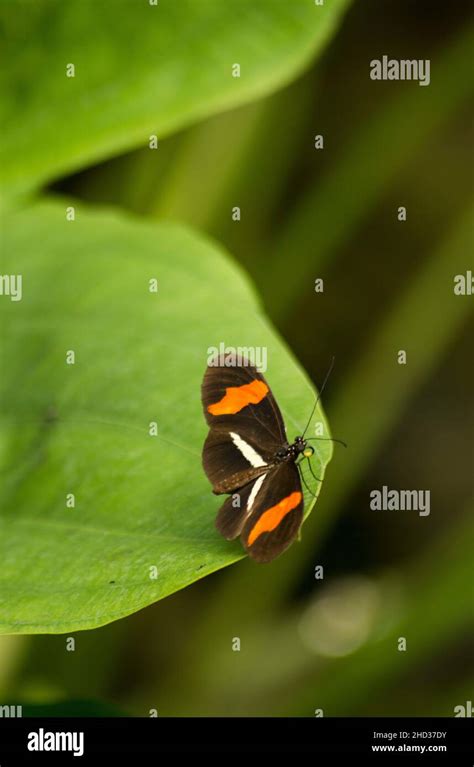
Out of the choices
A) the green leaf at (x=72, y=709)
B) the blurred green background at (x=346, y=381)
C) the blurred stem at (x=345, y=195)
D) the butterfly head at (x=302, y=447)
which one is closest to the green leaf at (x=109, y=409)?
the butterfly head at (x=302, y=447)

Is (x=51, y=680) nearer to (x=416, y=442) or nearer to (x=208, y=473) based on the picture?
(x=208, y=473)

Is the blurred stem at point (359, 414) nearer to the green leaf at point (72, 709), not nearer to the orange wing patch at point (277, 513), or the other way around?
the green leaf at point (72, 709)

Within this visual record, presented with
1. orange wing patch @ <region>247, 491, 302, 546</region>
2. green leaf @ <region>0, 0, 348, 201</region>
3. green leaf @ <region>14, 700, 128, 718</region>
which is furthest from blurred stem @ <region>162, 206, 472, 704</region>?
orange wing patch @ <region>247, 491, 302, 546</region>

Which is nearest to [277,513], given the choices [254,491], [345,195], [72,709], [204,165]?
[254,491]

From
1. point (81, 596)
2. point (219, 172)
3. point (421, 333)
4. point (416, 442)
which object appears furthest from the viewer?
point (416, 442)

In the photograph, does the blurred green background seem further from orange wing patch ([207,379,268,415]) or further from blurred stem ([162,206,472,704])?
orange wing patch ([207,379,268,415])
